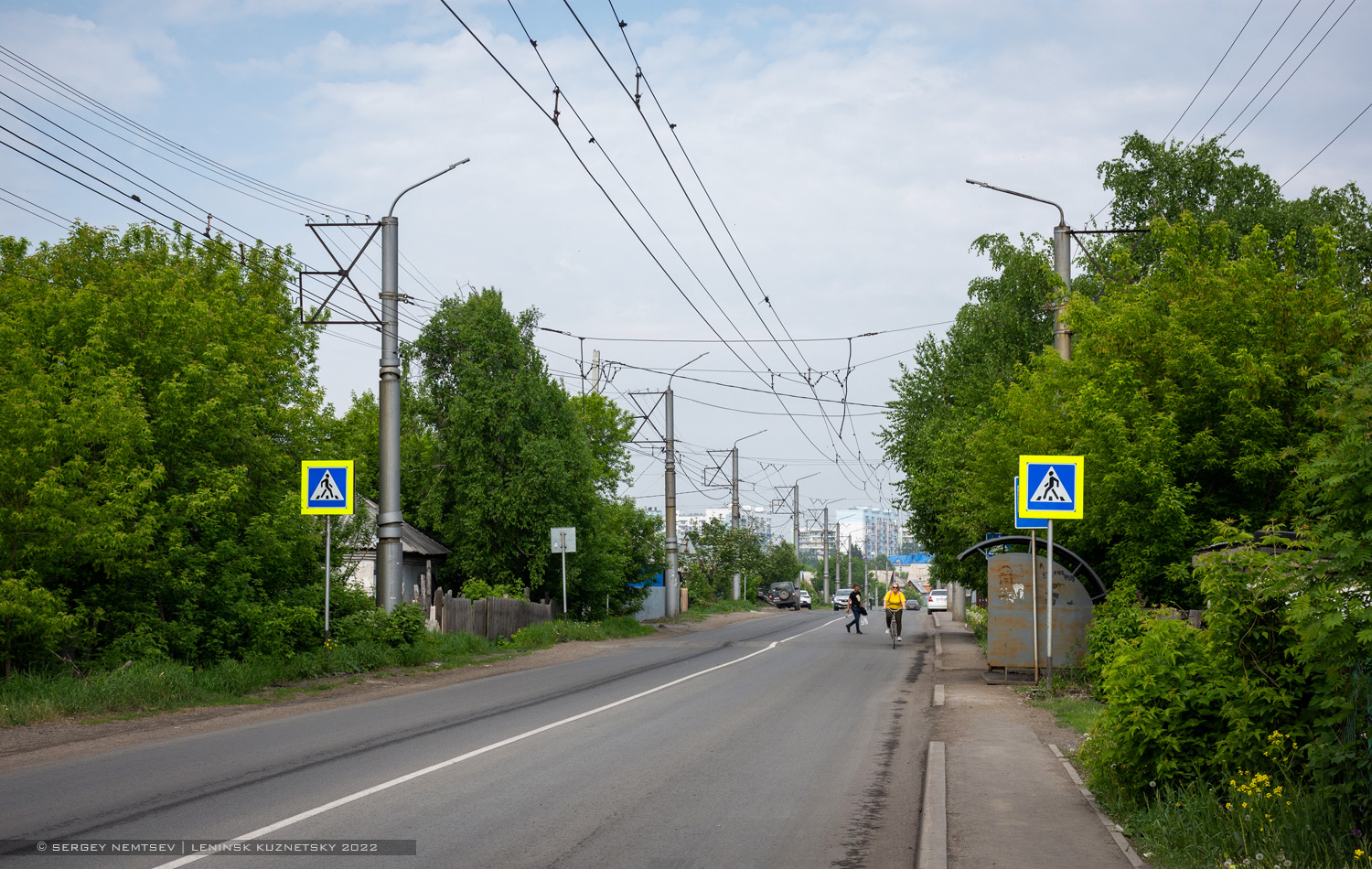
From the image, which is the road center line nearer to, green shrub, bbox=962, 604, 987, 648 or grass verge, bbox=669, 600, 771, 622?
green shrub, bbox=962, 604, 987, 648

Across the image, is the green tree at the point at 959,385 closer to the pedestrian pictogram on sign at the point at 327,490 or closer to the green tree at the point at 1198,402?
the green tree at the point at 1198,402

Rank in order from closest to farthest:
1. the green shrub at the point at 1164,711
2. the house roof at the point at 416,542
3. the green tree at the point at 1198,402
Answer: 1. the green shrub at the point at 1164,711
2. the green tree at the point at 1198,402
3. the house roof at the point at 416,542

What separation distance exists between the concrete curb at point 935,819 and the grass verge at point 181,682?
31.3 ft

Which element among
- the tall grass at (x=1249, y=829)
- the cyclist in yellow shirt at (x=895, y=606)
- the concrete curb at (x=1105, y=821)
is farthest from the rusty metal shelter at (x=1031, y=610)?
the cyclist in yellow shirt at (x=895, y=606)

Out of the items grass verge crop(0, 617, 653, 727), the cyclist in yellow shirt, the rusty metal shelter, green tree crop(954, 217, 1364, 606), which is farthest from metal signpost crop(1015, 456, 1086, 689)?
the cyclist in yellow shirt

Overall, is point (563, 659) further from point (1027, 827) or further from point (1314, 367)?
point (1027, 827)

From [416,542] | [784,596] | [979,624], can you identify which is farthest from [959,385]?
[784,596]

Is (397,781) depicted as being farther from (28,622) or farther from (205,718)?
(28,622)

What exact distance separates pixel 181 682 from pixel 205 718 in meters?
1.43

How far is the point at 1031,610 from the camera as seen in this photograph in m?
17.8

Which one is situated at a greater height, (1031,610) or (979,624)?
(1031,610)

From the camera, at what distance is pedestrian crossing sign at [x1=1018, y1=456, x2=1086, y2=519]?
14.4 m

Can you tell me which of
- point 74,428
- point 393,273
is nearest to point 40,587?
point 74,428

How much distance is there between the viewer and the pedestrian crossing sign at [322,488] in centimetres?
1677
